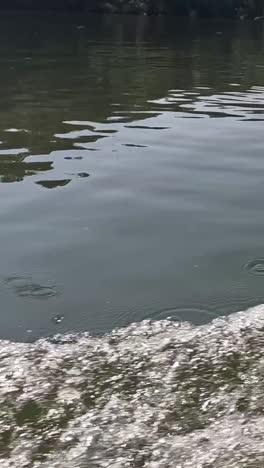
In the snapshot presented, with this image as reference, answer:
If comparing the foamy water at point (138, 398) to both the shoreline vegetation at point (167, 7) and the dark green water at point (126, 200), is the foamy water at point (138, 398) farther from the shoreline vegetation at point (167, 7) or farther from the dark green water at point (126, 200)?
the shoreline vegetation at point (167, 7)

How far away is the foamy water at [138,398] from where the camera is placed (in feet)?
13.7

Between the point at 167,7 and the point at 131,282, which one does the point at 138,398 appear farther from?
the point at 167,7

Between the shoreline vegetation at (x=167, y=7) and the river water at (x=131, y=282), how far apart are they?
145 feet

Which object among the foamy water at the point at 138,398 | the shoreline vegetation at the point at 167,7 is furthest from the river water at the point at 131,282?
the shoreline vegetation at the point at 167,7

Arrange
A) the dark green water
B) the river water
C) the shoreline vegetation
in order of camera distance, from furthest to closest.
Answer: the shoreline vegetation
the dark green water
the river water

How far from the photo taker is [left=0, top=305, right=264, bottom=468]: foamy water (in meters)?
4.18

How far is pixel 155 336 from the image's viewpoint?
5.57 meters

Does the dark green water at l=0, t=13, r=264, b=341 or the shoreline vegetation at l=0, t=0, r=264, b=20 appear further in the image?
the shoreline vegetation at l=0, t=0, r=264, b=20

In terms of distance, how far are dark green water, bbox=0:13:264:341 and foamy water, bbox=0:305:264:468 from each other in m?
0.44

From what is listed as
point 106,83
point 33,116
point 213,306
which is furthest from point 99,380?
point 106,83

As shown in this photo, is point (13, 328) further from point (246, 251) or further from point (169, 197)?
point (169, 197)

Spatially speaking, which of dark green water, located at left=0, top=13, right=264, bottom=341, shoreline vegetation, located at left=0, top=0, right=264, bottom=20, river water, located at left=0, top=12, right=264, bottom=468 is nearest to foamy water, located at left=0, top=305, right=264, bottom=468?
river water, located at left=0, top=12, right=264, bottom=468

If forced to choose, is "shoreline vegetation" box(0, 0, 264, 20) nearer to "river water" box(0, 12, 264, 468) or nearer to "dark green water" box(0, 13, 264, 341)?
"dark green water" box(0, 13, 264, 341)

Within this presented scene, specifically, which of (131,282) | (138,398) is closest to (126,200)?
(131,282)
